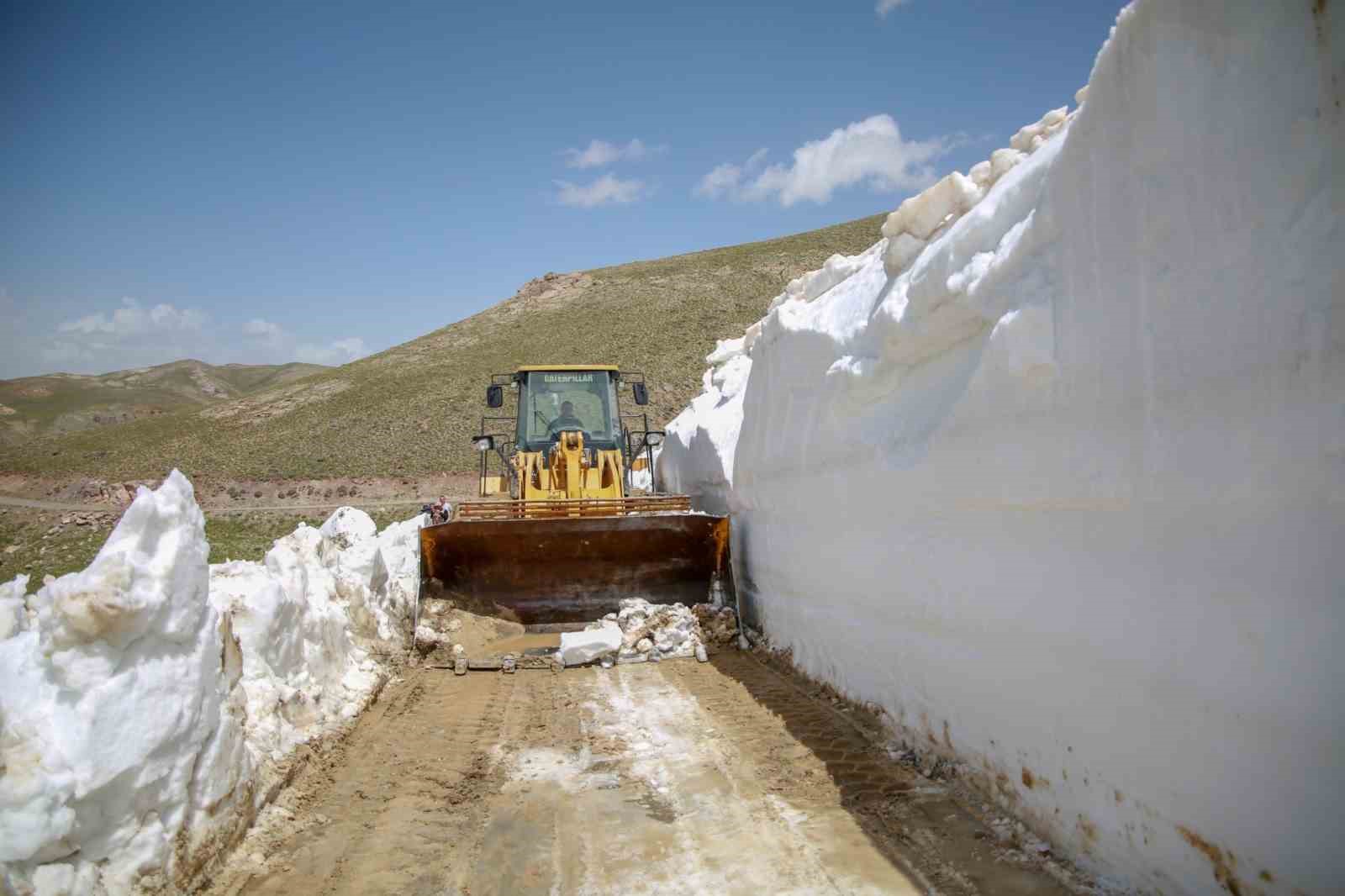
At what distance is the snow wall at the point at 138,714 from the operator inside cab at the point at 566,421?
6.70 meters

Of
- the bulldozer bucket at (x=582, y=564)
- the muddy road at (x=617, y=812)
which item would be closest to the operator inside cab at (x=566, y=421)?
the bulldozer bucket at (x=582, y=564)

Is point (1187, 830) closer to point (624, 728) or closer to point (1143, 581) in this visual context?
point (1143, 581)

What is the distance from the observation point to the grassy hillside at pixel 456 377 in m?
42.2

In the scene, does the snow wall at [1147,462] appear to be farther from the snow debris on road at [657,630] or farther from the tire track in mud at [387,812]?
the snow debris on road at [657,630]

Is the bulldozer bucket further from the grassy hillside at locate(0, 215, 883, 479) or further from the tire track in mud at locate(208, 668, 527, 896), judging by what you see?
the grassy hillside at locate(0, 215, 883, 479)

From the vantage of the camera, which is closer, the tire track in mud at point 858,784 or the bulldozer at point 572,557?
the tire track in mud at point 858,784

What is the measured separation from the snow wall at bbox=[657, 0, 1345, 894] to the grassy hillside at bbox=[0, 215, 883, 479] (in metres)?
35.4

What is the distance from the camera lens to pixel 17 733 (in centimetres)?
308

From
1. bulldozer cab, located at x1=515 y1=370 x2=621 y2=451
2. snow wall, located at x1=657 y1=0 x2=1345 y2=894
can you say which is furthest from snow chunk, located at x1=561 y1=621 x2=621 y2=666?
bulldozer cab, located at x1=515 y1=370 x2=621 y2=451

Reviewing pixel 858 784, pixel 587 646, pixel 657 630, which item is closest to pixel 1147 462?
pixel 858 784

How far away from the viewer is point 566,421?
1183cm

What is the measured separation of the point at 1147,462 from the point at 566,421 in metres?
9.28

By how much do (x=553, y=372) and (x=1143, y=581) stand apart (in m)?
9.50

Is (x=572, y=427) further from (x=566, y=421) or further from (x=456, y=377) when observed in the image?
(x=456, y=377)
